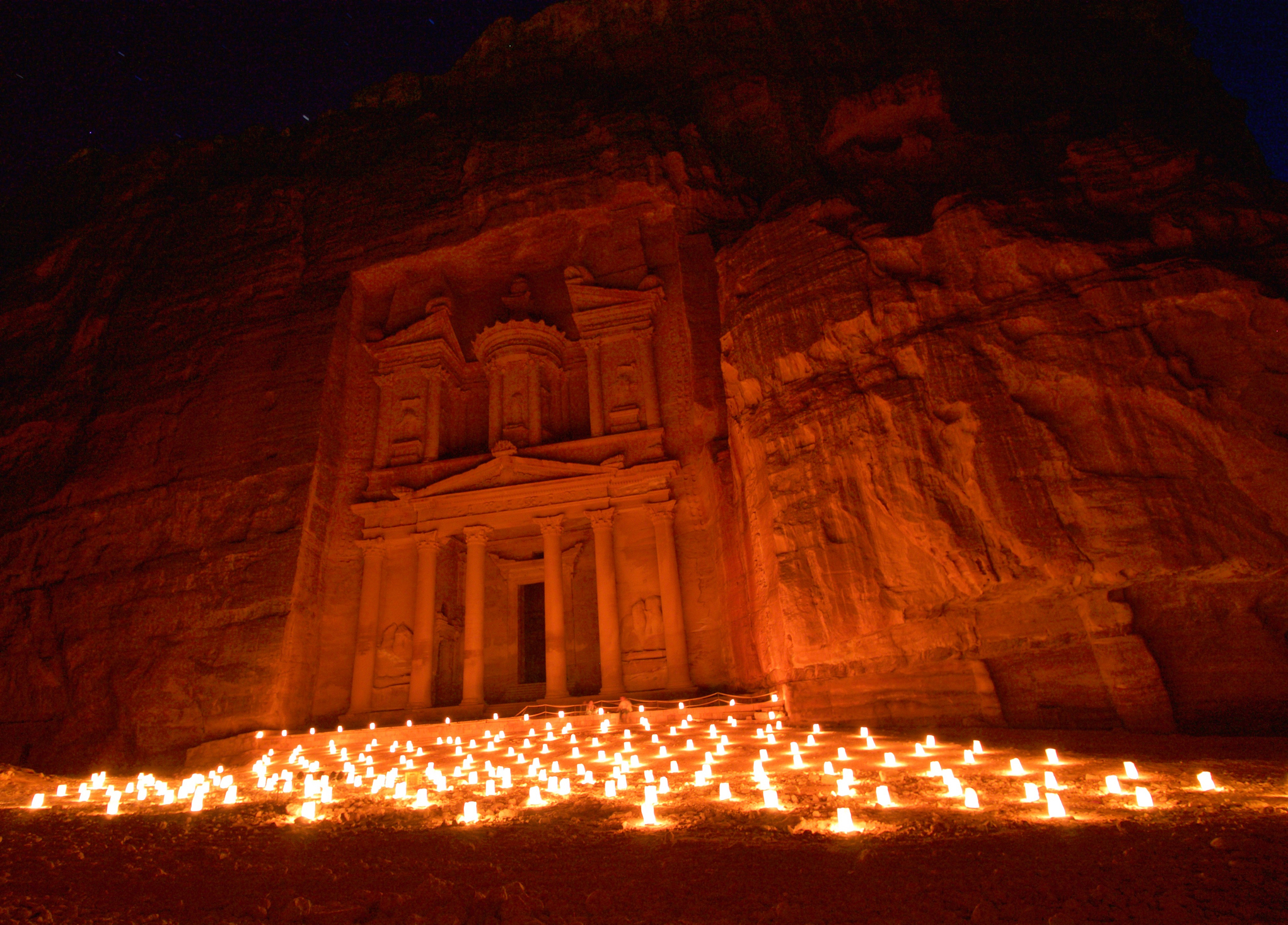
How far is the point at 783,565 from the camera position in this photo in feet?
35.7

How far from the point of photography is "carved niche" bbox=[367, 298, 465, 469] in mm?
20297

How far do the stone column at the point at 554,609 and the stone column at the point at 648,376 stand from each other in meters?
3.64

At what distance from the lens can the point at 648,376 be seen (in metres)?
19.6

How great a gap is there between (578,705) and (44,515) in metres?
14.5

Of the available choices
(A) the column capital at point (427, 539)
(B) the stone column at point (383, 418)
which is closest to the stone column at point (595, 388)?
(A) the column capital at point (427, 539)

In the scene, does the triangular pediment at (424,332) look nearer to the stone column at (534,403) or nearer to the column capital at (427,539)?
the stone column at (534,403)

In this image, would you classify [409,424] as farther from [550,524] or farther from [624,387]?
[624,387]

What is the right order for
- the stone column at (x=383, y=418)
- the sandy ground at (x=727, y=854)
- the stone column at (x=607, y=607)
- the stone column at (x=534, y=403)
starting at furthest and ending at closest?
the stone column at (x=383, y=418), the stone column at (x=534, y=403), the stone column at (x=607, y=607), the sandy ground at (x=727, y=854)

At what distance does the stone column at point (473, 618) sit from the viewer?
16.8 meters

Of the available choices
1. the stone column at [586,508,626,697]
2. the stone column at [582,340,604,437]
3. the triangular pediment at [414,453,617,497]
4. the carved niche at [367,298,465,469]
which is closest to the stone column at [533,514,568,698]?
the stone column at [586,508,626,697]

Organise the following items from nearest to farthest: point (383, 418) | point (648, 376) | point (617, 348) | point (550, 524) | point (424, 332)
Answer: point (550, 524) → point (648, 376) → point (617, 348) → point (383, 418) → point (424, 332)

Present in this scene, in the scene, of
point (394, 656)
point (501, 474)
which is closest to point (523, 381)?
point (501, 474)

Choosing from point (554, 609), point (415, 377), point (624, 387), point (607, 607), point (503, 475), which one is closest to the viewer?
point (607, 607)

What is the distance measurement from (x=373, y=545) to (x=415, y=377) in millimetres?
5461
